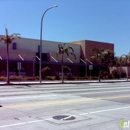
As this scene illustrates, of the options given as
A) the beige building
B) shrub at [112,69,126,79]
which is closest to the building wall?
the beige building

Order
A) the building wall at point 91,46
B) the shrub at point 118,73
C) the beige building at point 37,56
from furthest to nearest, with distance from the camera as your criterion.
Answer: the building wall at point 91,46 < the shrub at point 118,73 < the beige building at point 37,56

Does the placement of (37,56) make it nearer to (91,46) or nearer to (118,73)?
(91,46)

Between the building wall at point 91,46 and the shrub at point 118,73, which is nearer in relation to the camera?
the shrub at point 118,73

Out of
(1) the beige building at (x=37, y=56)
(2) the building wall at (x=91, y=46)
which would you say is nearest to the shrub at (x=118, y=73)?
(1) the beige building at (x=37, y=56)

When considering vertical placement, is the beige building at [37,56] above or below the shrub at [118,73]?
above

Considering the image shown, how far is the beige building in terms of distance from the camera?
166 feet

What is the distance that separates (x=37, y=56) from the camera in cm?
5634

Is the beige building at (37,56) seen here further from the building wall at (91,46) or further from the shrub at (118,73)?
the shrub at (118,73)

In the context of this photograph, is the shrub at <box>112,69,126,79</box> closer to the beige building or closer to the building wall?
the beige building

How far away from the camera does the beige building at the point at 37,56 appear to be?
1989 inches

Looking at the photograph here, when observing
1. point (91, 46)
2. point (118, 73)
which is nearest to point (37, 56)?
point (91, 46)

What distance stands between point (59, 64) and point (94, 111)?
151ft

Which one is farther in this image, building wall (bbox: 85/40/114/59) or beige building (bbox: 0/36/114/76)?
building wall (bbox: 85/40/114/59)

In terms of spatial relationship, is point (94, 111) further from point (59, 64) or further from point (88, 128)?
point (59, 64)
